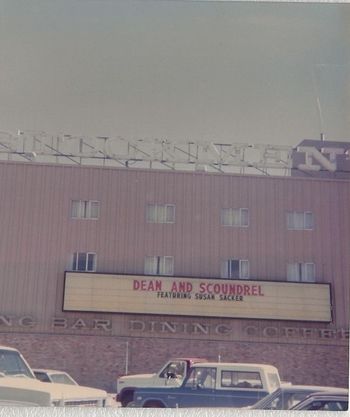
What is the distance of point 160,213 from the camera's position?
547cm

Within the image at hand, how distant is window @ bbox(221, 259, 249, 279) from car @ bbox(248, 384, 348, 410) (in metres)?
1.56

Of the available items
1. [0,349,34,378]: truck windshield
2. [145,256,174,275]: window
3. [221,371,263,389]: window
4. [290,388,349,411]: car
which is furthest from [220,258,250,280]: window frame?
[0,349,34,378]: truck windshield

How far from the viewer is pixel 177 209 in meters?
5.27

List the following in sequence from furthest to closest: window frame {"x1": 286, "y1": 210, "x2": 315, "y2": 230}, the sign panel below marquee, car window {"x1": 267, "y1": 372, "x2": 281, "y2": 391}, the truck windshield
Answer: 1. the sign panel below marquee
2. window frame {"x1": 286, "y1": 210, "x2": 315, "y2": 230}
3. the truck windshield
4. car window {"x1": 267, "y1": 372, "x2": 281, "y2": 391}

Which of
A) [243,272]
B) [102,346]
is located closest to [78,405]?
[102,346]

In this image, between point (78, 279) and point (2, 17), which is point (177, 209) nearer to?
point (78, 279)

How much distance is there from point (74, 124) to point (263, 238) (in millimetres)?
1999

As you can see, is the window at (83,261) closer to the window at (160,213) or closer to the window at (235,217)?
the window at (160,213)

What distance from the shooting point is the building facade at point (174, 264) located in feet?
14.6

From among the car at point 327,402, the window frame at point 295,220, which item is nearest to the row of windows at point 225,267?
the window frame at point 295,220

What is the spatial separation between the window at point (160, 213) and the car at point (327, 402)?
2328mm

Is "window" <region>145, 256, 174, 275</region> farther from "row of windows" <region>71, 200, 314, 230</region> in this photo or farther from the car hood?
the car hood

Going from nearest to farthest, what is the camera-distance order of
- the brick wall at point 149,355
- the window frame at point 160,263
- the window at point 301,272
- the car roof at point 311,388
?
the car roof at point 311,388
the brick wall at point 149,355
the window at point 301,272
the window frame at point 160,263

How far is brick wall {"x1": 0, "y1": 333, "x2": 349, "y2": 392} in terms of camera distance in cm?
393
